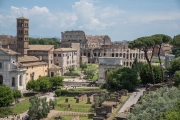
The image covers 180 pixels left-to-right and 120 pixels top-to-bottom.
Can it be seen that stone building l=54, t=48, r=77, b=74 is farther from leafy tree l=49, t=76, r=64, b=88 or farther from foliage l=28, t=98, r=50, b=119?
foliage l=28, t=98, r=50, b=119

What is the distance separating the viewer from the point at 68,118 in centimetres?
3250

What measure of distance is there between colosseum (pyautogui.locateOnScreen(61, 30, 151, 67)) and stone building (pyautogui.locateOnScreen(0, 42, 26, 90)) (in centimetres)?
3774

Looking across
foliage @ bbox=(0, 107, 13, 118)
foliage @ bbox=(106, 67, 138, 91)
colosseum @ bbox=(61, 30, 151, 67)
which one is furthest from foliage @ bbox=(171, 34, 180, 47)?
colosseum @ bbox=(61, 30, 151, 67)

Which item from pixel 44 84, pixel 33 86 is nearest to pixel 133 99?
pixel 44 84

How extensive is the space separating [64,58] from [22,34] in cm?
1205

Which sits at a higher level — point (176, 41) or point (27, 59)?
point (176, 41)

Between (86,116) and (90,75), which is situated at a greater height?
(90,75)

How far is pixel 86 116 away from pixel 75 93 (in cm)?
1336

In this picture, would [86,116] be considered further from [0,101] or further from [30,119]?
[0,101]

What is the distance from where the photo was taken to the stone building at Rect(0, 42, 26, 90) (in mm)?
48375

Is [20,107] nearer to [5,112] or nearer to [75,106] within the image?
[5,112]

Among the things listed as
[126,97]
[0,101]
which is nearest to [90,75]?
[126,97]

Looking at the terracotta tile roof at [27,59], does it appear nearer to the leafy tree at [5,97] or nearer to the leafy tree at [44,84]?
the leafy tree at [44,84]

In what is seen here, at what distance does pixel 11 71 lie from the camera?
48531mm
